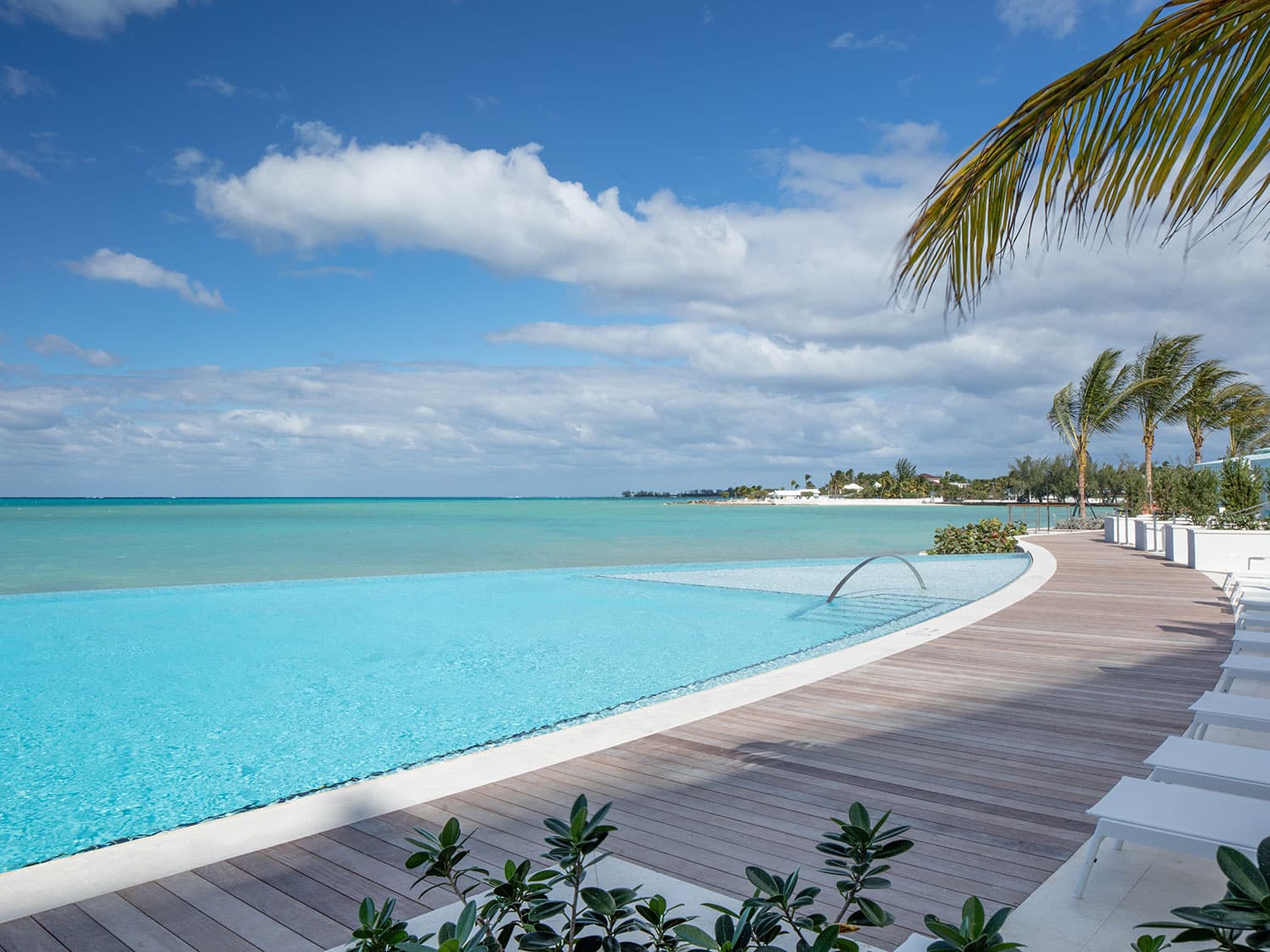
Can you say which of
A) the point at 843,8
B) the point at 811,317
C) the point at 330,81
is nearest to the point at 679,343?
the point at 811,317

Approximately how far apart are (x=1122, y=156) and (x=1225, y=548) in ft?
44.3

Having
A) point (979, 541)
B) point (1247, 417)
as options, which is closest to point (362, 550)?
point (979, 541)

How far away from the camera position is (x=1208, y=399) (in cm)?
1981

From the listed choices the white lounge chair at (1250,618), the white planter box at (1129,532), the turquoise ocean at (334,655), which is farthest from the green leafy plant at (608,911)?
the white planter box at (1129,532)

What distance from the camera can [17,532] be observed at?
114ft

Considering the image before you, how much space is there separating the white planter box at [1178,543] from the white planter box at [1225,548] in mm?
232

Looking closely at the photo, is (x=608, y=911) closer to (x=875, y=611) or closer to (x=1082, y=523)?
(x=875, y=611)

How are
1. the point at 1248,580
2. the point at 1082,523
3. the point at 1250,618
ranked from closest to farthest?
the point at 1250,618 < the point at 1248,580 < the point at 1082,523

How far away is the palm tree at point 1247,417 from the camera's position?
2134cm

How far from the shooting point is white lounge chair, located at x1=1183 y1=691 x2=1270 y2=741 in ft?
12.0

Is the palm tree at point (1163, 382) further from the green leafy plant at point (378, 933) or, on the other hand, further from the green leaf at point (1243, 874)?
the green leafy plant at point (378, 933)

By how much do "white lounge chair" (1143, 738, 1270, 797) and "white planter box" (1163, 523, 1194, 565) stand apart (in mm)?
11611

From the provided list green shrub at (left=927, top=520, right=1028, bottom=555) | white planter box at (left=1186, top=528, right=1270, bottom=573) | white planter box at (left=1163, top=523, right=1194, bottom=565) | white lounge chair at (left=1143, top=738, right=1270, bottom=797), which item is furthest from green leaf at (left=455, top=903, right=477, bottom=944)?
green shrub at (left=927, top=520, right=1028, bottom=555)

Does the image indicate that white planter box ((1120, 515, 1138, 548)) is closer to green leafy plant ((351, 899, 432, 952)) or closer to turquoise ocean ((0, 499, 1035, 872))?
turquoise ocean ((0, 499, 1035, 872))
